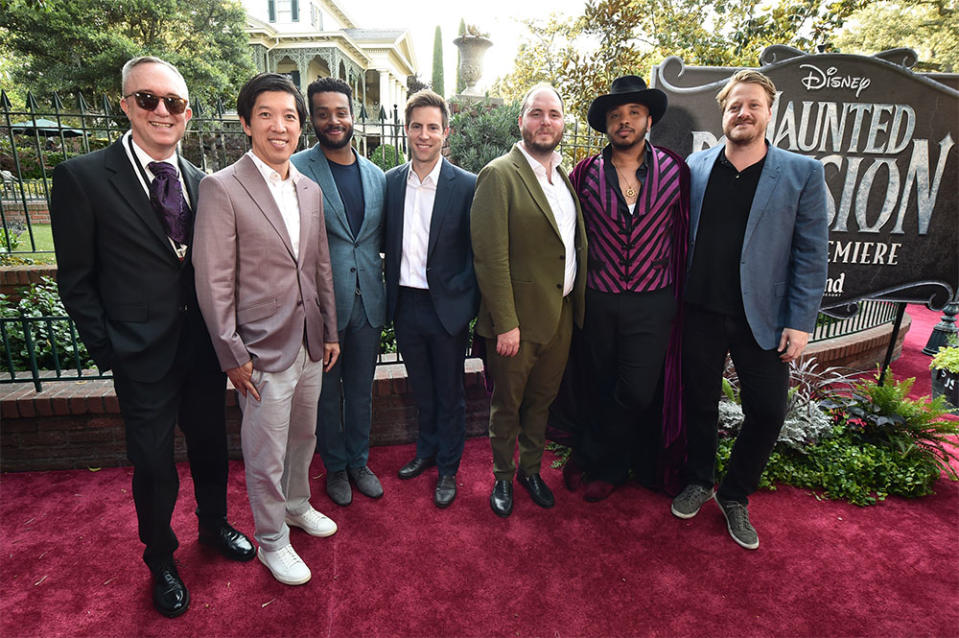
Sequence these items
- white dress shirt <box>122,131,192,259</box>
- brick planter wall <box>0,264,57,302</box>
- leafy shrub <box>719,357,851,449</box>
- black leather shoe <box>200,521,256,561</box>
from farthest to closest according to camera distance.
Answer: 1. brick planter wall <box>0,264,57,302</box>
2. leafy shrub <box>719,357,851,449</box>
3. black leather shoe <box>200,521,256,561</box>
4. white dress shirt <box>122,131,192,259</box>

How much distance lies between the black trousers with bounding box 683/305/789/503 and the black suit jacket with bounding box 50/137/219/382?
2.69m

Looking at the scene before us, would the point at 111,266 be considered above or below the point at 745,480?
above

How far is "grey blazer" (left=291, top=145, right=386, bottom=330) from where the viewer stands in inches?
110

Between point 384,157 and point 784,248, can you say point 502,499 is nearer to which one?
point 784,248

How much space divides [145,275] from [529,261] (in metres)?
1.80

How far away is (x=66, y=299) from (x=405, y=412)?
2316 millimetres

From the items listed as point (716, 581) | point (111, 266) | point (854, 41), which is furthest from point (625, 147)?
point (854, 41)

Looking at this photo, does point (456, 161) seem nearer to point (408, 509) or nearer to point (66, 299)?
point (408, 509)

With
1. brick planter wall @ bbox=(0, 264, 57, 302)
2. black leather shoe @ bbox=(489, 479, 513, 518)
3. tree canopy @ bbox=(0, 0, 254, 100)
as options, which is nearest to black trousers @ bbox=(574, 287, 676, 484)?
black leather shoe @ bbox=(489, 479, 513, 518)

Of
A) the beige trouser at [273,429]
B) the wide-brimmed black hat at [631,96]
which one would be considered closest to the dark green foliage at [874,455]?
the wide-brimmed black hat at [631,96]

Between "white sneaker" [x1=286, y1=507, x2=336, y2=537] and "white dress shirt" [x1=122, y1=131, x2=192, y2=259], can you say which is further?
"white sneaker" [x1=286, y1=507, x2=336, y2=537]

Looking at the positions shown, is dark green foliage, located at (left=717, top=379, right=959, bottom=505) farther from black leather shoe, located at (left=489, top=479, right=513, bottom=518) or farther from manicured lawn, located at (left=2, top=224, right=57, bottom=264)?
manicured lawn, located at (left=2, top=224, right=57, bottom=264)

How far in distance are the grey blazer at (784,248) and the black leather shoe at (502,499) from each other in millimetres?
1699

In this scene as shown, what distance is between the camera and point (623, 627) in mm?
2270
